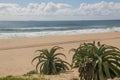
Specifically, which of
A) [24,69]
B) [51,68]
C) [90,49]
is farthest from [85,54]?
[24,69]

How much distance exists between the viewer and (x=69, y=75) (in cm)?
725

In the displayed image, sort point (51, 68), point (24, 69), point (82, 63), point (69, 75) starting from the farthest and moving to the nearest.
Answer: point (24, 69)
point (51, 68)
point (69, 75)
point (82, 63)

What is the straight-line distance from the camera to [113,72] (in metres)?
5.76

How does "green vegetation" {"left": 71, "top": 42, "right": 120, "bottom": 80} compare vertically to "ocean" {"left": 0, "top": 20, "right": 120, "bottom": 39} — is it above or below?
below

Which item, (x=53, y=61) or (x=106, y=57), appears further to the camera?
(x=53, y=61)

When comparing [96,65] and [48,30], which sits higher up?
[48,30]

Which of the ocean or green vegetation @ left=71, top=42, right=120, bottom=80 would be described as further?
the ocean

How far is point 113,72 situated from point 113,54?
402 mm

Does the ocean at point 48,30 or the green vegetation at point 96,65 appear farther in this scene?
the ocean at point 48,30

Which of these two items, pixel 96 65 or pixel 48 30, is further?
pixel 48 30

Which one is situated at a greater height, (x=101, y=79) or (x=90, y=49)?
(x=90, y=49)

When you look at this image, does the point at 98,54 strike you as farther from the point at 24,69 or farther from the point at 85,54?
the point at 24,69

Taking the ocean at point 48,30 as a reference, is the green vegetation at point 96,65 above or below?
below

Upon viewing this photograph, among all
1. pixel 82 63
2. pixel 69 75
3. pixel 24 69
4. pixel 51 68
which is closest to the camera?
pixel 82 63
